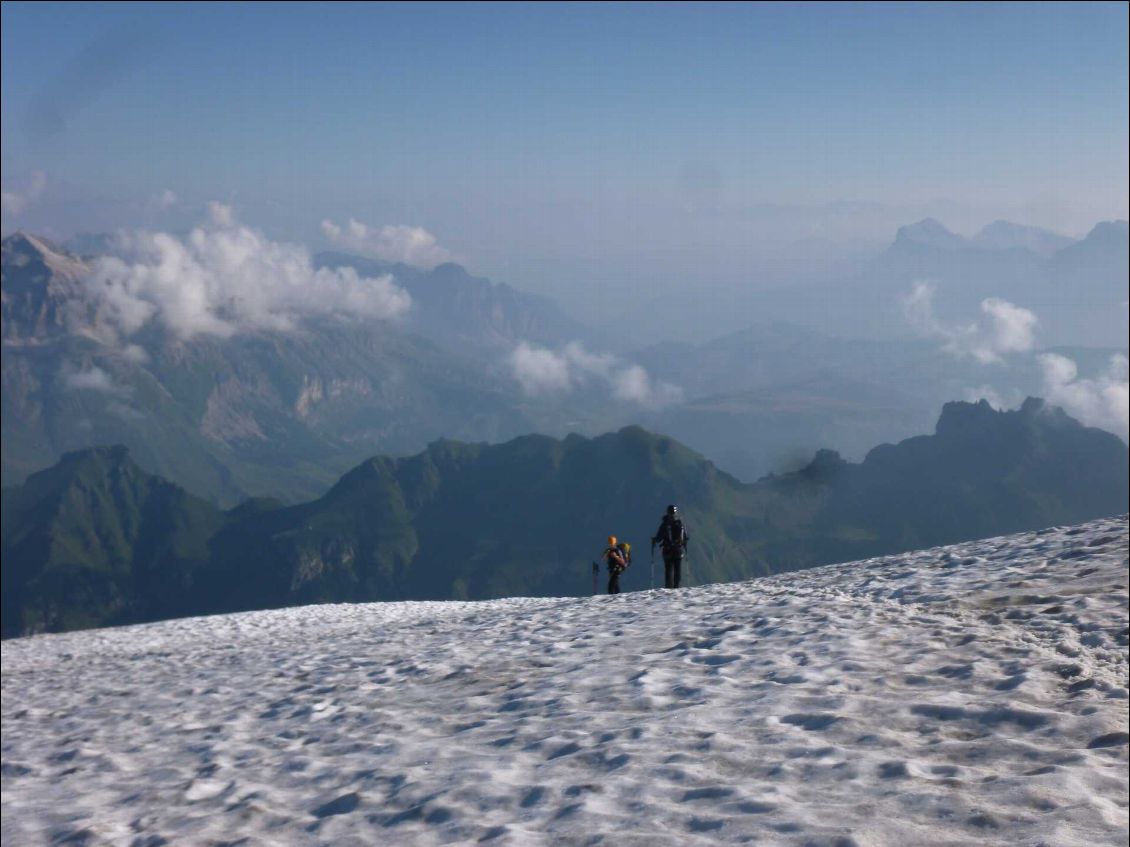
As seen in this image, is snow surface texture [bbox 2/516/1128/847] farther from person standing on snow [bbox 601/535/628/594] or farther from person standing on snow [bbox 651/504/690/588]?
person standing on snow [bbox 601/535/628/594]

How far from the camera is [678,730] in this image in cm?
1305

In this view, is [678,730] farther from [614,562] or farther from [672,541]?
[614,562]

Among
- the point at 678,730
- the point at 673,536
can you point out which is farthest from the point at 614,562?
the point at 678,730

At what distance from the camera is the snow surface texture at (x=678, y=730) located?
10.3 meters

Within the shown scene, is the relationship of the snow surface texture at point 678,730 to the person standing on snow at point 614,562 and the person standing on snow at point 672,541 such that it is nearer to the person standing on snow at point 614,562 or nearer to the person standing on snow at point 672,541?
the person standing on snow at point 672,541

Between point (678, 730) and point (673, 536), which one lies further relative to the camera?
point (673, 536)

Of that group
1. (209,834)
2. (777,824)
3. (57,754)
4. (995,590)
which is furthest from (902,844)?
(57,754)

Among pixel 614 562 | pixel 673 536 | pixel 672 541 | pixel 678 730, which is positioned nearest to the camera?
pixel 678 730

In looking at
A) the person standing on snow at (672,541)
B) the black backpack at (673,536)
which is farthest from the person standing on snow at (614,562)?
the black backpack at (673,536)

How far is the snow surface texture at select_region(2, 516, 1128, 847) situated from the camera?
10266mm

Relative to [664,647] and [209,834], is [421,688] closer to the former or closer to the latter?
[664,647]

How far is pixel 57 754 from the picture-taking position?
61.6 feet

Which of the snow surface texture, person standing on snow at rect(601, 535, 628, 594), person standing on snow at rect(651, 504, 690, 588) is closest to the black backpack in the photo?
person standing on snow at rect(651, 504, 690, 588)

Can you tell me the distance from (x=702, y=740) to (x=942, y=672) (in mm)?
4356
